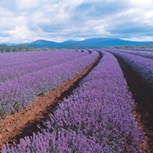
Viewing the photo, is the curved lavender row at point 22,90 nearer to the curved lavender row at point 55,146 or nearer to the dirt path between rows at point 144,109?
the dirt path between rows at point 144,109

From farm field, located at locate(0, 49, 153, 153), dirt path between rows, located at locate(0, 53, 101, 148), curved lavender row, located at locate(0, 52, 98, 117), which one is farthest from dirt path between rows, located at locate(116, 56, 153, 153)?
curved lavender row, located at locate(0, 52, 98, 117)

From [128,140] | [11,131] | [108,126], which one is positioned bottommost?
[11,131]

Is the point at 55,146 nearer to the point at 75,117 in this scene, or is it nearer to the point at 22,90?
the point at 75,117

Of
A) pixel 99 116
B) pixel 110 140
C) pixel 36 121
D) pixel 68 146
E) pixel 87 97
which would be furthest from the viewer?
pixel 36 121

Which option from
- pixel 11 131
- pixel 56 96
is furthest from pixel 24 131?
pixel 56 96

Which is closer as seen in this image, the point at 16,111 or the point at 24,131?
the point at 24,131

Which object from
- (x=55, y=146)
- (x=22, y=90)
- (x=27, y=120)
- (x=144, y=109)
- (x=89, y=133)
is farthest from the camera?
(x=22, y=90)

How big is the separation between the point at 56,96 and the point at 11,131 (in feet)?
9.93

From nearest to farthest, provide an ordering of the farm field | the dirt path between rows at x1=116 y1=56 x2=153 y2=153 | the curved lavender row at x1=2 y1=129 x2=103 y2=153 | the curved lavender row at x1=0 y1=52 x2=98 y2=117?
the curved lavender row at x1=2 y1=129 x2=103 y2=153 → the farm field → the dirt path between rows at x1=116 y1=56 x2=153 y2=153 → the curved lavender row at x1=0 y1=52 x2=98 y2=117

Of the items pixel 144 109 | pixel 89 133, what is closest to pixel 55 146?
pixel 89 133

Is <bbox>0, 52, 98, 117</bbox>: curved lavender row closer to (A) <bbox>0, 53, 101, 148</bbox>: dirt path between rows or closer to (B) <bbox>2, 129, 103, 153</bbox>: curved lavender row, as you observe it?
(A) <bbox>0, 53, 101, 148</bbox>: dirt path between rows

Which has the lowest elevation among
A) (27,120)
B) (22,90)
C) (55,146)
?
(27,120)

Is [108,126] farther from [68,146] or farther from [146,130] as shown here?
[146,130]

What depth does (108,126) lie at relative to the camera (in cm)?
308
